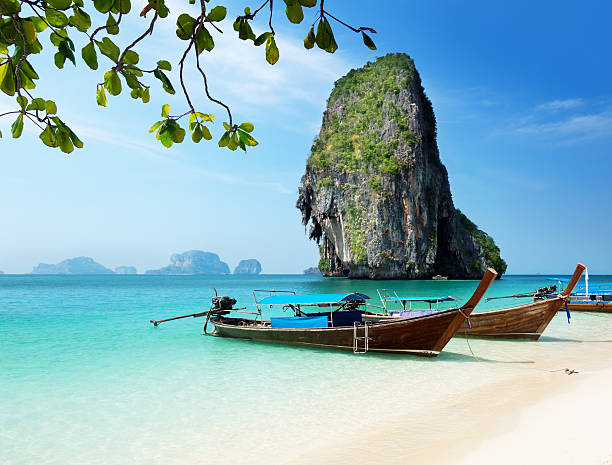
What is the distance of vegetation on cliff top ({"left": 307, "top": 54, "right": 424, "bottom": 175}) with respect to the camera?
49.9 metres

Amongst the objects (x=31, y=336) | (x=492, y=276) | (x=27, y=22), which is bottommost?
(x=31, y=336)

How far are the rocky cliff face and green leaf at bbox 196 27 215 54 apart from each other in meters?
47.0

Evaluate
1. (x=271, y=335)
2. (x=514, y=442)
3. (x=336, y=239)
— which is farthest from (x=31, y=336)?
(x=336, y=239)

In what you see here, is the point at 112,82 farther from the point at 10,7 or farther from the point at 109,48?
the point at 10,7

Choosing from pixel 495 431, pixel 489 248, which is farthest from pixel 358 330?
pixel 489 248

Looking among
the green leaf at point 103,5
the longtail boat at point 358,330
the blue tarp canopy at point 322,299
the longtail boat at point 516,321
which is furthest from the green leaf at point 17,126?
the longtail boat at point 516,321

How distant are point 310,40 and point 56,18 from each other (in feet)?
3.01

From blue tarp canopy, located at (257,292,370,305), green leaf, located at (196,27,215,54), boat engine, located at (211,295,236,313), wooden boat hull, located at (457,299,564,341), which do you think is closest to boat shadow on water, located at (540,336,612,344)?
wooden boat hull, located at (457,299,564,341)

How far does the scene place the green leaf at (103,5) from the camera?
140cm

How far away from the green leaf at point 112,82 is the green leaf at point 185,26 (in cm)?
29

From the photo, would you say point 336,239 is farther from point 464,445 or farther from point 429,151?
point 464,445

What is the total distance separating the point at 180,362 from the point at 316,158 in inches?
1838

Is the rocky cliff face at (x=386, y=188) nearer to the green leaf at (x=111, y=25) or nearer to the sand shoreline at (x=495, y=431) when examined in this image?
the sand shoreline at (x=495, y=431)

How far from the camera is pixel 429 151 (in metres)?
53.0
